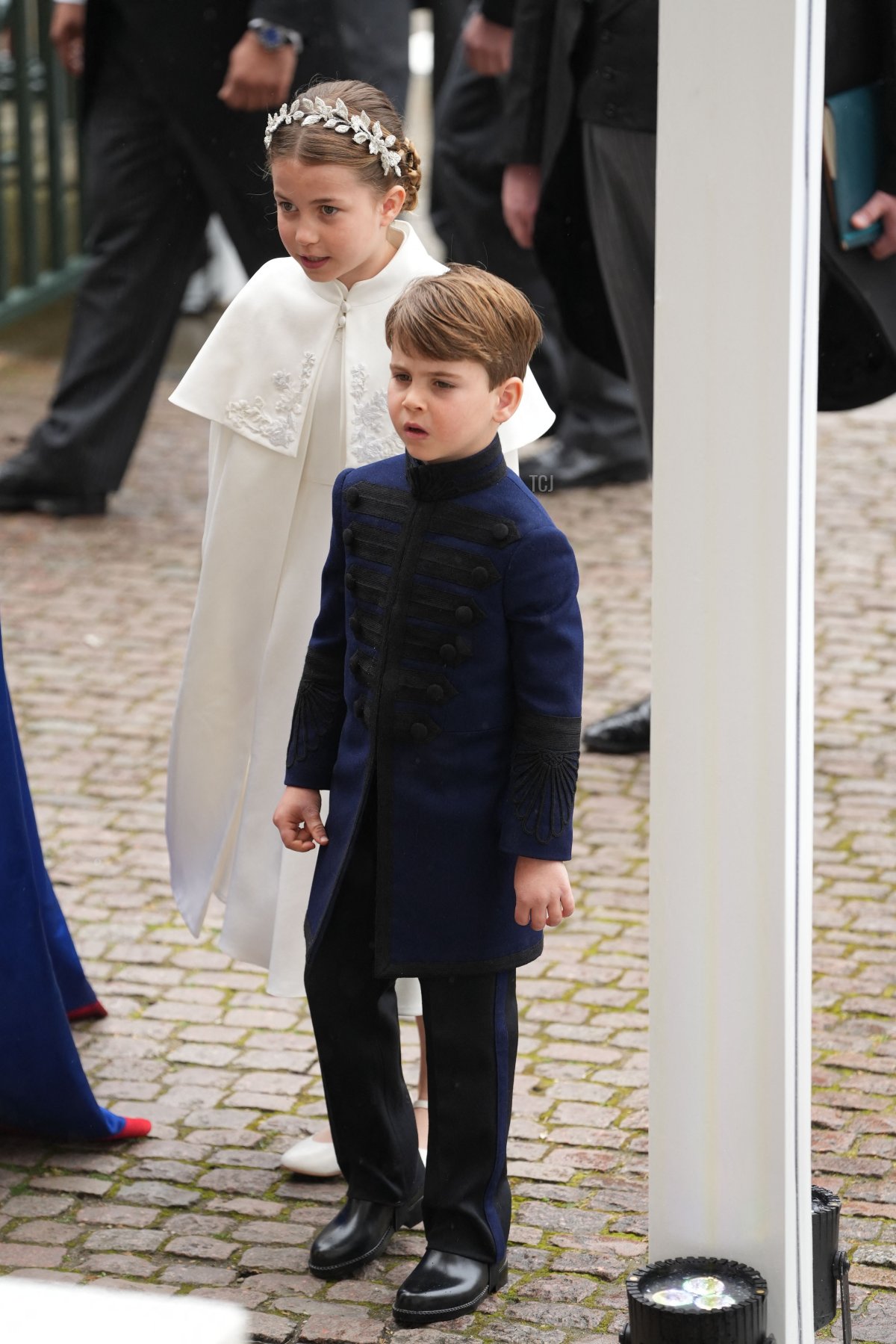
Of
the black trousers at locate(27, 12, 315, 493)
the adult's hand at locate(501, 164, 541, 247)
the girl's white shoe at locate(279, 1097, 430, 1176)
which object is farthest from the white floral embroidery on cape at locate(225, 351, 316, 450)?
the black trousers at locate(27, 12, 315, 493)

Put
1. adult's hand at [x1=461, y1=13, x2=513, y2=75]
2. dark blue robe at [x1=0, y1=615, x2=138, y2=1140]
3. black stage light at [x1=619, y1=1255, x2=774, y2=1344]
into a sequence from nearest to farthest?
black stage light at [x1=619, y1=1255, x2=774, y2=1344] → dark blue robe at [x1=0, y1=615, x2=138, y2=1140] → adult's hand at [x1=461, y1=13, x2=513, y2=75]

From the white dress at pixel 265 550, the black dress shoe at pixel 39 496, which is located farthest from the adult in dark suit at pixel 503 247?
the white dress at pixel 265 550

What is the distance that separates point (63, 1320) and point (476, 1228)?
1.15 metres

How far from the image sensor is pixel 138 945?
13.4ft

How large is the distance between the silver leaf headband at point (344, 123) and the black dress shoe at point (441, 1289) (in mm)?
1488

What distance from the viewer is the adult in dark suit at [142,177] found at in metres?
5.43

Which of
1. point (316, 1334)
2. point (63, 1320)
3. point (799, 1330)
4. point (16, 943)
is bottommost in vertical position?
point (316, 1334)

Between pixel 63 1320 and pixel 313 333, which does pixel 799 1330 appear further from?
pixel 313 333

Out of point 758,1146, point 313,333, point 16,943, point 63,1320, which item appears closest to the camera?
point 63,1320

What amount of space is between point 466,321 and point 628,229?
2145mm

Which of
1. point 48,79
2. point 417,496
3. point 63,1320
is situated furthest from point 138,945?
point 48,79

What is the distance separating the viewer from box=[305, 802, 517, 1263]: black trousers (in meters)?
2.78

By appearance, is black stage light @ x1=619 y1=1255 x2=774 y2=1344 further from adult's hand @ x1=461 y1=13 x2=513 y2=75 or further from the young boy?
adult's hand @ x1=461 y1=13 x2=513 y2=75

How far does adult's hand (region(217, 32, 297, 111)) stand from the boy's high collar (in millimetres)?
2977
